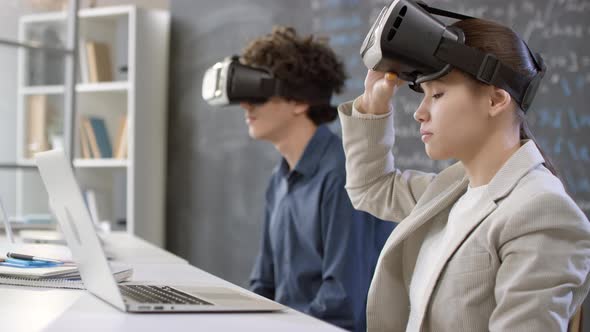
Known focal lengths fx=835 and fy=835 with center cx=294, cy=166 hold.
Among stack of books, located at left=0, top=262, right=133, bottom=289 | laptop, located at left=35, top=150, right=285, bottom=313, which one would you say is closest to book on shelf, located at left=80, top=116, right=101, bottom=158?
stack of books, located at left=0, top=262, right=133, bottom=289

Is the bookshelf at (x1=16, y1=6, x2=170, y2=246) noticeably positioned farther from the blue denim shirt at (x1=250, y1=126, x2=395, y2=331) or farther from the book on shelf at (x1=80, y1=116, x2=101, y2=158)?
the blue denim shirt at (x1=250, y1=126, x2=395, y2=331)

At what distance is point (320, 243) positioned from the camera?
2.51 metres

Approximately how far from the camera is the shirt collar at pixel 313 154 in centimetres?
262

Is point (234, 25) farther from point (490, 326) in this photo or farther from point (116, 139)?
point (490, 326)

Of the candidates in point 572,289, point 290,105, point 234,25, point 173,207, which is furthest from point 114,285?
point 173,207

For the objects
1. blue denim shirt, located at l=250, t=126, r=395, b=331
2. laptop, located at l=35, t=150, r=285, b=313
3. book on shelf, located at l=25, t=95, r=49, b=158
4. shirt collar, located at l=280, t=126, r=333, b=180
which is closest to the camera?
laptop, located at l=35, t=150, r=285, b=313

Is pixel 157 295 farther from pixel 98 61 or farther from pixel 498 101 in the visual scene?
pixel 98 61

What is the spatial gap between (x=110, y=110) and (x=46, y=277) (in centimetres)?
382

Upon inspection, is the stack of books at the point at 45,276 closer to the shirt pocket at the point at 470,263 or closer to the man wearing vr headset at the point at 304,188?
the shirt pocket at the point at 470,263

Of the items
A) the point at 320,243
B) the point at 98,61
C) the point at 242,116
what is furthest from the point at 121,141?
the point at 320,243

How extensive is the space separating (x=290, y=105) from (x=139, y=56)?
2429 millimetres

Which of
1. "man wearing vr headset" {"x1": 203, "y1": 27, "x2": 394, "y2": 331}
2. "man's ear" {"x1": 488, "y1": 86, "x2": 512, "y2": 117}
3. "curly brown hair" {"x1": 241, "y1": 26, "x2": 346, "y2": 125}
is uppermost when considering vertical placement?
"man's ear" {"x1": 488, "y1": 86, "x2": 512, "y2": 117}

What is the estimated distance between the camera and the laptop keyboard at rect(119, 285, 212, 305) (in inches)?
51.9

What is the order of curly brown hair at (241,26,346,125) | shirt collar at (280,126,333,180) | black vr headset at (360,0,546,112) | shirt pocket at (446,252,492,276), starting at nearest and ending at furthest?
shirt pocket at (446,252,492,276) → black vr headset at (360,0,546,112) → shirt collar at (280,126,333,180) → curly brown hair at (241,26,346,125)
